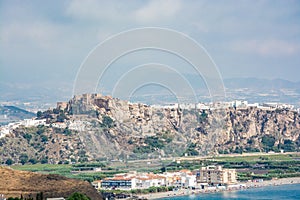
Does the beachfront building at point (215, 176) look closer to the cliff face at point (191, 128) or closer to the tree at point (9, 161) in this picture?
the cliff face at point (191, 128)

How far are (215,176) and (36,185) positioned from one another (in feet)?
53.8

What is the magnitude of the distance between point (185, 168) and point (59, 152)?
7837 mm

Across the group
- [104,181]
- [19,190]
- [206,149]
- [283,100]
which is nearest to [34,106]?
[283,100]

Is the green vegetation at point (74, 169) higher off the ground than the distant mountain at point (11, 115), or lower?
lower

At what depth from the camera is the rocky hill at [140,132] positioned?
4309 cm

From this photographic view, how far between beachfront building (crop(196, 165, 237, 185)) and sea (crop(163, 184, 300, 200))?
218 cm

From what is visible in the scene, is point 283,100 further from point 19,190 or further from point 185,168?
point 19,190

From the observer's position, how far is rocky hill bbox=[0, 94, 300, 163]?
141ft

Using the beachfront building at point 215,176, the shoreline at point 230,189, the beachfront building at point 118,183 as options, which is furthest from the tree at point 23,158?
the shoreline at point 230,189

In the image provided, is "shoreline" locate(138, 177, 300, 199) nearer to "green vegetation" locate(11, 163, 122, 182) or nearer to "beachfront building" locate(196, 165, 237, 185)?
"beachfront building" locate(196, 165, 237, 185)

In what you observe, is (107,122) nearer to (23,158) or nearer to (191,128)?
(23,158)

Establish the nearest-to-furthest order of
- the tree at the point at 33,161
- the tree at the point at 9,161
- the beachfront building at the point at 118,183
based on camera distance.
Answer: the beachfront building at the point at 118,183 < the tree at the point at 9,161 < the tree at the point at 33,161

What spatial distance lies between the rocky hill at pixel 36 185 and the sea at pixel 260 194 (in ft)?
29.1

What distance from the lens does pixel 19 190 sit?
1975 cm
